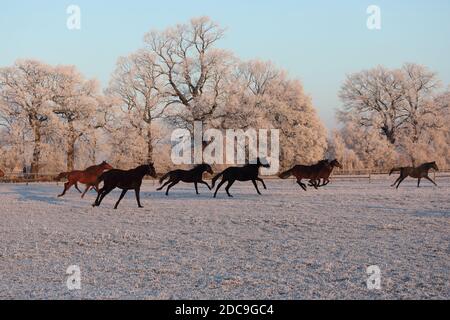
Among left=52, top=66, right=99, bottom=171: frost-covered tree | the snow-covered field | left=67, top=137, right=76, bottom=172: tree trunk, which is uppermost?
left=52, top=66, right=99, bottom=171: frost-covered tree

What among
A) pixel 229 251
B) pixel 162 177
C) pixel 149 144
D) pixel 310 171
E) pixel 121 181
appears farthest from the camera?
pixel 149 144

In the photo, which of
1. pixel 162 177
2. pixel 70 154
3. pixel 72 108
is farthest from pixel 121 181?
pixel 72 108

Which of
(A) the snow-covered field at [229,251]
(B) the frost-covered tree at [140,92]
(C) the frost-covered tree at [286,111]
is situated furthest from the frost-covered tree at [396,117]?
(A) the snow-covered field at [229,251]

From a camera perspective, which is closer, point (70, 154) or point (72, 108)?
point (70, 154)

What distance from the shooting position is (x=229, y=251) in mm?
10195

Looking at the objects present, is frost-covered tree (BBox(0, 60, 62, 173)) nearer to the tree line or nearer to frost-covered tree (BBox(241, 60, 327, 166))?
the tree line

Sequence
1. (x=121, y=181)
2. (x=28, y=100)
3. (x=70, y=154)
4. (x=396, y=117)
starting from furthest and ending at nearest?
(x=396, y=117) < (x=70, y=154) < (x=28, y=100) < (x=121, y=181)

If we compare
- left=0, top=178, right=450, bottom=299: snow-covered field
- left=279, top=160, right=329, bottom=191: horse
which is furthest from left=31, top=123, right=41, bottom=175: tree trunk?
left=0, top=178, right=450, bottom=299: snow-covered field

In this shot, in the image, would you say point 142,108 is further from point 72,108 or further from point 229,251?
point 229,251

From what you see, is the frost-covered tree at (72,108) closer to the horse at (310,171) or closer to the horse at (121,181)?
the horse at (310,171)

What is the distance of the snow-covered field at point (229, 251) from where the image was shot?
7.34 m

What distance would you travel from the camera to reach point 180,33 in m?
50.2

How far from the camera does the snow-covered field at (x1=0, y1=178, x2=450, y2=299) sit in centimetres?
734
